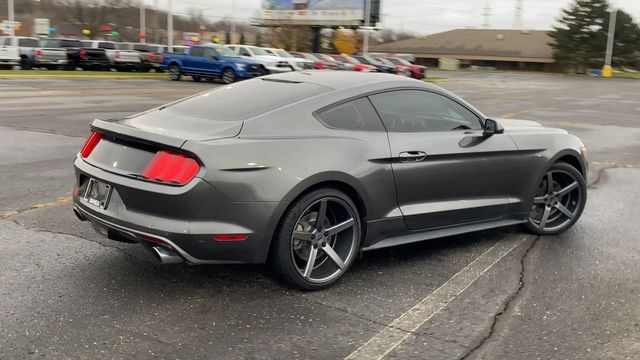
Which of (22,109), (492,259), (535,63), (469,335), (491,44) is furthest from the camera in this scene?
(491,44)

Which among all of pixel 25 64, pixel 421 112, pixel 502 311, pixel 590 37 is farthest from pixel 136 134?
pixel 590 37

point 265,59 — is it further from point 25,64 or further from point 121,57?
point 25,64

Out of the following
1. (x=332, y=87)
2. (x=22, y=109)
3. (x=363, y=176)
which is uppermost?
(x=332, y=87)

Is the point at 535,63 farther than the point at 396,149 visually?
Yes

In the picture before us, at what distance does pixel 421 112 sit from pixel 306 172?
1359mm

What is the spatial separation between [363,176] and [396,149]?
392 mm

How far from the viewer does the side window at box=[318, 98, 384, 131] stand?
439 cm

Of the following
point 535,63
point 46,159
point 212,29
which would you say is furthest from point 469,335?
point 212,29

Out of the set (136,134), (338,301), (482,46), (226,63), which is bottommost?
(338,301)

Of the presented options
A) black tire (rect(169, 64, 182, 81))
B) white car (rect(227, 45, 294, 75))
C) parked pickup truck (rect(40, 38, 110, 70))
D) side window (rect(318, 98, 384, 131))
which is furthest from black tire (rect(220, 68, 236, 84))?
side window (rect(318, 98, 384, 131))

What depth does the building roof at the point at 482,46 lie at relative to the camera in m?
89.3

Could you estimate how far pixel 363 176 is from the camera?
4281mm

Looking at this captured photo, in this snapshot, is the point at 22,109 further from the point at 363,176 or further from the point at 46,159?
the point at 363,176

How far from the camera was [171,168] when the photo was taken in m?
3.80
